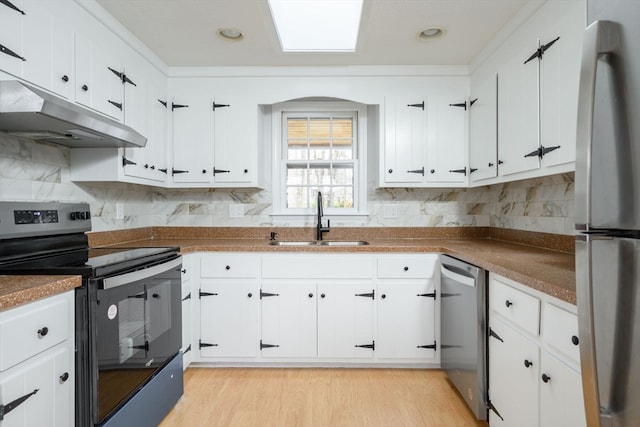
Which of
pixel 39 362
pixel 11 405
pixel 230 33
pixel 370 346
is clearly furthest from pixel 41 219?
pixel 370 346

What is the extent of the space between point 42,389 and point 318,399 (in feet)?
4.64

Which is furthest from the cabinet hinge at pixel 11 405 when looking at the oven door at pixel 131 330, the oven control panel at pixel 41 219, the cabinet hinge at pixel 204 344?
the cabinet hinge at pixel 204 344

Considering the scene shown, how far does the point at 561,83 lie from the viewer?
1615mm

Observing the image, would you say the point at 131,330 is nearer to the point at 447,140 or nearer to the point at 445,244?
the point at 445,244

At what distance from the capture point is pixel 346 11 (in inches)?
80.4

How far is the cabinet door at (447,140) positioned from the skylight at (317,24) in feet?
2.86

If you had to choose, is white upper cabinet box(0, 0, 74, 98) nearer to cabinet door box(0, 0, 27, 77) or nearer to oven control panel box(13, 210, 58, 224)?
cabinet door box(0, 0, 27, 77)

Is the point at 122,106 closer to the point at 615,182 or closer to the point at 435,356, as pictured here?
the point at 615,182

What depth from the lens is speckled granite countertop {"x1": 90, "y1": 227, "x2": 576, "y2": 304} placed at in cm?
142

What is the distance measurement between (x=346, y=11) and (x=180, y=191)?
202 cm

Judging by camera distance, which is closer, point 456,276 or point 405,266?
point 456,276

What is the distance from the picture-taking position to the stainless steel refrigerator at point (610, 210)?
2.07 ft

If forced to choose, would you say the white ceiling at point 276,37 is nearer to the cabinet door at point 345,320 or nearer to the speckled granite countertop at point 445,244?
the speckled granite countertop at point 445,244

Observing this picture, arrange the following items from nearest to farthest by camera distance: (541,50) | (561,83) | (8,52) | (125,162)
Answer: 1. (8,52)
2. (561,83)
3. (541,50)
4. (125,162)
